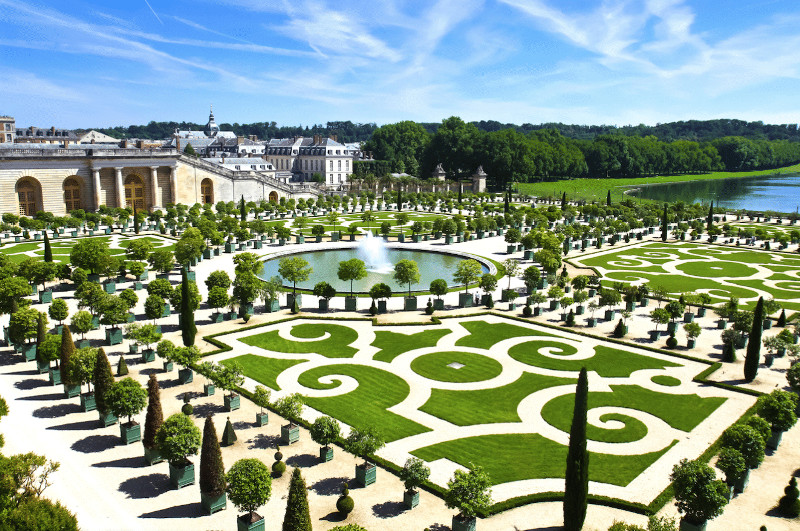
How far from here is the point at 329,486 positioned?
72.3ft

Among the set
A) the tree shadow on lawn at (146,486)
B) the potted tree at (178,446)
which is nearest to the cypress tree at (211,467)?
the potted tree at (178,446)

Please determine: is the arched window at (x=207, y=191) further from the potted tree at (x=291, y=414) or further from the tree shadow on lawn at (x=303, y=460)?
the tree shadow on lawn at (x=303, y=460)

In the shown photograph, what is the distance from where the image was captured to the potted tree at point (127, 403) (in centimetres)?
2498

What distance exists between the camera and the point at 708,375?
108 ft

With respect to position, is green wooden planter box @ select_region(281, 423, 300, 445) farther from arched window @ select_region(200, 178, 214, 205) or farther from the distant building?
the distant building

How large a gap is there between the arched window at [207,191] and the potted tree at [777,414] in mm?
98219

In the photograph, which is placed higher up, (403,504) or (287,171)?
(287,171)

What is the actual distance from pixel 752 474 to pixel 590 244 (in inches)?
2204

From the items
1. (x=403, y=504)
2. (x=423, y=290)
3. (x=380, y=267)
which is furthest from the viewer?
(x=380, y=267)

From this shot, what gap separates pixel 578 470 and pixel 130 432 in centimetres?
1802

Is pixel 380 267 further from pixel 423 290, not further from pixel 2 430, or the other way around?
pixel 2 430

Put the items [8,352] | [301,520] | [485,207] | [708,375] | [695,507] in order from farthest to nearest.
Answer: [485,207], [8,352], [708,375], [695,507], [301,520]

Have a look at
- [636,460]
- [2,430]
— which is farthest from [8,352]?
[636,460]

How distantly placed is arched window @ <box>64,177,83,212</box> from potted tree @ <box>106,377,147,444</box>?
254 ft
